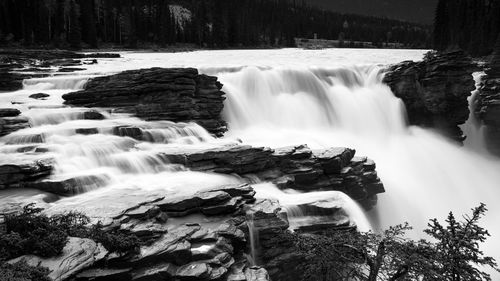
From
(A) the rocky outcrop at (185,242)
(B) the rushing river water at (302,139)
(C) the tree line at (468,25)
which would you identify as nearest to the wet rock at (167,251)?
(A) the rocky outcrop at (185,242)

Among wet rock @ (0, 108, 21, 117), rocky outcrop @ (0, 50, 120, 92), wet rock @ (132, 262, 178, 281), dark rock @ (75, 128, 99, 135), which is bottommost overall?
wet rock @ (132, 262, 178, 281)

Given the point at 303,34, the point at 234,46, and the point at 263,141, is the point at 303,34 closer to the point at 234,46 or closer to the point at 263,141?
the point at 234,46

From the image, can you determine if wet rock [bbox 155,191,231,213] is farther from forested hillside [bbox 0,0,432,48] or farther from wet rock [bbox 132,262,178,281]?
forested hillside [bbox 0,0,432,48]

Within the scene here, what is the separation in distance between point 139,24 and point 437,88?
251ft

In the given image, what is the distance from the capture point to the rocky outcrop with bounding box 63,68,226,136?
22438mm

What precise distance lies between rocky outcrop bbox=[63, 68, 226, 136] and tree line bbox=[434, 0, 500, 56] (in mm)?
55098

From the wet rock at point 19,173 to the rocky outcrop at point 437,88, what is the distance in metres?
28.7

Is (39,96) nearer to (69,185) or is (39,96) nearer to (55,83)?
(55,83)

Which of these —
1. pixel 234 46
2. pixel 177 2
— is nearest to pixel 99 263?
pixel 234 46

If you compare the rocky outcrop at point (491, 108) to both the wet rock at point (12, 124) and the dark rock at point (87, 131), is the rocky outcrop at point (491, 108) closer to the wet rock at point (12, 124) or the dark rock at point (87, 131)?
the dark rock at point (87, 131)

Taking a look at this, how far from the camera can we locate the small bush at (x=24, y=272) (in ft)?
25.4

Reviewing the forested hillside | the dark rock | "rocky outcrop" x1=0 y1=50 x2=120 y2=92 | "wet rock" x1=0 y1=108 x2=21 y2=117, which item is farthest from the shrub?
the forested hillside

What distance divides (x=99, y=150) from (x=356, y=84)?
955 inches

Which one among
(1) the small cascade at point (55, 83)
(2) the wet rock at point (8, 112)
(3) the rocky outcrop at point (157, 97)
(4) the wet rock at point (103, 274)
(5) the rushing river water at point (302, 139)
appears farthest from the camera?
(1) the small cascade at point (55, 83)
